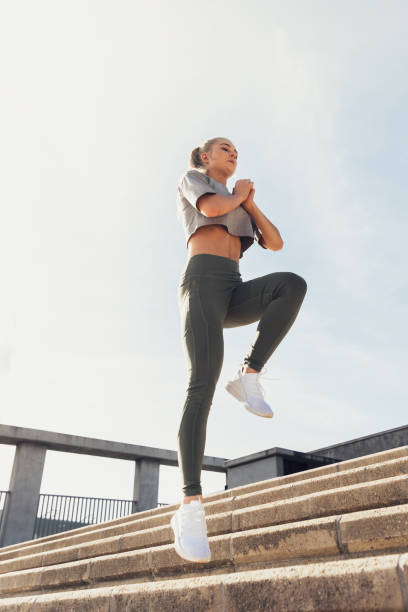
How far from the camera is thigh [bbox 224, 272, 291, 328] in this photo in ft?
8.53

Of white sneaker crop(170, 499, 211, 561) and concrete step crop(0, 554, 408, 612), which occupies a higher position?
white sneaker crop(170, 499, 211, 561)

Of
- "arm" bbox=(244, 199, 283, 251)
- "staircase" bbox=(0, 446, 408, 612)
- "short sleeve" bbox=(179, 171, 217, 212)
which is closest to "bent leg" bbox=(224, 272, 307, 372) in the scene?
"arm" bbox=(244, 199, 283, 251)

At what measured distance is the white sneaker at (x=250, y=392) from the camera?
252 centimetres

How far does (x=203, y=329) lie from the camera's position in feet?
8.03

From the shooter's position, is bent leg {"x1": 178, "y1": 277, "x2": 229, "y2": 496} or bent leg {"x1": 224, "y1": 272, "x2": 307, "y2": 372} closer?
bent leg {"x1": 178, "y1": 277, "x2": 229, "y2": 496}

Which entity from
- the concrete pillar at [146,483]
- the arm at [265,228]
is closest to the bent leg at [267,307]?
the arm at [265,228]

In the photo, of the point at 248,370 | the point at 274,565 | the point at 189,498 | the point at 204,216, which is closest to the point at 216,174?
the point at 204,216

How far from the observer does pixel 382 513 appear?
79.3 inches

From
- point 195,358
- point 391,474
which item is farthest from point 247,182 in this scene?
point 391,474

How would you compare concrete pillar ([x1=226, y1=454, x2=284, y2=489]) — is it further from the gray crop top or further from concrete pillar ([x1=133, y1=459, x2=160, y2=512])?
the gray crop top

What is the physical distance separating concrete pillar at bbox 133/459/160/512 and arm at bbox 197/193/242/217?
13912 mm

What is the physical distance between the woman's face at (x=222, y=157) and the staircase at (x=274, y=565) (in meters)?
2.03

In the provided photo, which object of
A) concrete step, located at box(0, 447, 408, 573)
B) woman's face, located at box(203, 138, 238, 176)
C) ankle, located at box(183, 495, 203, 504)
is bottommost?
ankle, located at box(183, 495, 203, 504)

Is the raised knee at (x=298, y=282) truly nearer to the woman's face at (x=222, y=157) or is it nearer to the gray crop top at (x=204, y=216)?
the gray crop top at (x=204, y=216)
